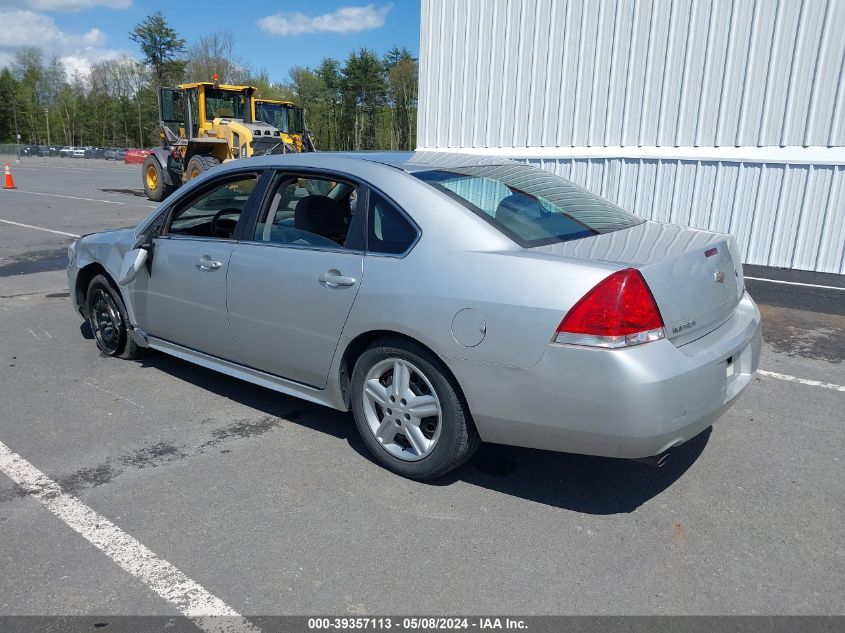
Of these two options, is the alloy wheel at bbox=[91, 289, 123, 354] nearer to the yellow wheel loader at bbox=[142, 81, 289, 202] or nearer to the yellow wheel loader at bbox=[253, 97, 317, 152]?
the yellow wheel loader at bbox=[142, 81, 289, 202]

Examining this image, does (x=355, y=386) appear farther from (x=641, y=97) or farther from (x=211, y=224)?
(x=641, y=97)

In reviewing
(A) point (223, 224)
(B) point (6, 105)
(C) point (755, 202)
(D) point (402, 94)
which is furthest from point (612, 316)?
(B) point (6, 105)

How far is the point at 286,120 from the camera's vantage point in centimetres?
1991

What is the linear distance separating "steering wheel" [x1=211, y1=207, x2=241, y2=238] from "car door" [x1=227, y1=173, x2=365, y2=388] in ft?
0.80

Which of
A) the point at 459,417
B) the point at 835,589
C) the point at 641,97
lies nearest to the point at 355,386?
the point at 459,417

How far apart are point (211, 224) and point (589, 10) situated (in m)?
9.21

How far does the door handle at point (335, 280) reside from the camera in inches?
133

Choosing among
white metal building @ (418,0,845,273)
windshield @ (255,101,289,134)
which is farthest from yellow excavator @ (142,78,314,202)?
white metal building @ (418,0,845,273)

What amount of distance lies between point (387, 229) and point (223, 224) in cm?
139

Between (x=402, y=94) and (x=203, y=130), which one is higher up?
(x=402, y=94)

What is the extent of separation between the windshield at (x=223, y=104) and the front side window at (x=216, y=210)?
15.5 metres

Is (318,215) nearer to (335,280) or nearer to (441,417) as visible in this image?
(335,280)

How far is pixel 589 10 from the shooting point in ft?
36.9

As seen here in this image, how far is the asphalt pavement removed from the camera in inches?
Answer: 100
